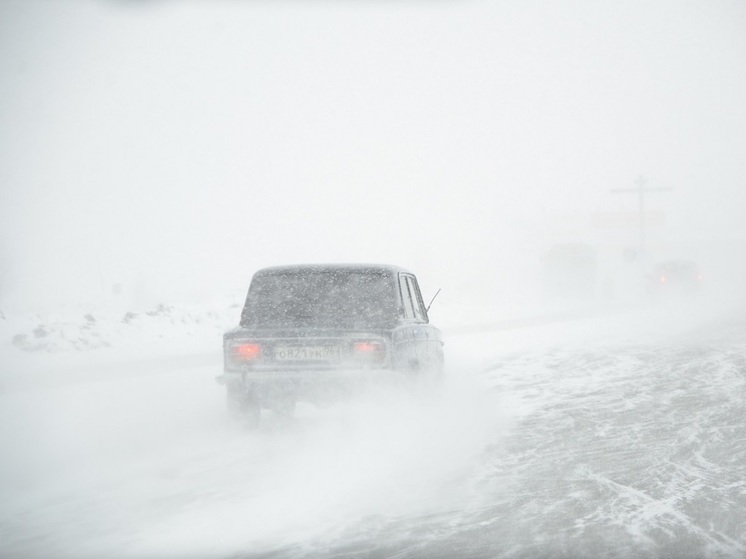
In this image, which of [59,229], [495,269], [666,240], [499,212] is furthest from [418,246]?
[59,229]

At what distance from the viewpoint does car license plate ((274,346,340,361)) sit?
702 cm

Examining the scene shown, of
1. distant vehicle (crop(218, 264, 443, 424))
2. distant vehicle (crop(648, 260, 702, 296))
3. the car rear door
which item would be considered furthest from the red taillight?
A: distant vehicle (crop(648, 260, 702, 296))

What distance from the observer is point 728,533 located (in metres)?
3.91

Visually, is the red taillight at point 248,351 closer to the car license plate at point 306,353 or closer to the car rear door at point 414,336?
the car license plate at point 306,353

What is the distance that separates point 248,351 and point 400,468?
211 cm

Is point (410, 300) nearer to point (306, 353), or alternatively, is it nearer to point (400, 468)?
point (306, 353)

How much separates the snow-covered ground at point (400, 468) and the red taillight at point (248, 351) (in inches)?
31.6

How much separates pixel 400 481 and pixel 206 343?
1449 cm

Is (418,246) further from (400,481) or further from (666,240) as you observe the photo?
(400,481)

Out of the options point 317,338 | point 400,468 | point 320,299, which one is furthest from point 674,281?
point 400,468

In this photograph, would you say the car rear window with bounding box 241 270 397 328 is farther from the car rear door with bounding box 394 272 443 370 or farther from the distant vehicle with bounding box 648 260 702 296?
the distant vehicle with bounding box 648 260 702 296

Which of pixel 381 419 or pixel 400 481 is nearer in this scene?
pixel 400 481

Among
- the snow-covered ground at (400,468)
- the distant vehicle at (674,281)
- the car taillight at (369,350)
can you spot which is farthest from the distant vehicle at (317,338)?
the distant vehicle at (674,281)

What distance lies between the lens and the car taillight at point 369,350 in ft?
22.9
